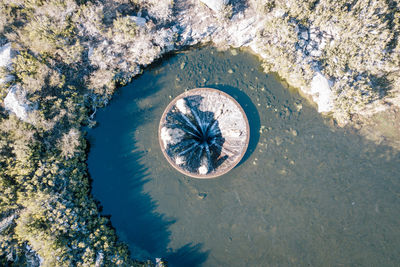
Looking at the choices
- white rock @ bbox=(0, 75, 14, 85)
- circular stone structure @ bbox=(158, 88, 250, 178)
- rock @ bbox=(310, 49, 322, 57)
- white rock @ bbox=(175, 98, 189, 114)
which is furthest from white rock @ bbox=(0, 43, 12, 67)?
rock @ bbox=(310, 49, 322, 57)

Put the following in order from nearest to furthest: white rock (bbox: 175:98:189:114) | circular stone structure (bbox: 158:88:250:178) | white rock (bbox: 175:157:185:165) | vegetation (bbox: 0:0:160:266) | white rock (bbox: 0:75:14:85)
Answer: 1. vegetation (bbox: 0:0:160:266)
2. white rock (bbox: 0:75:14:85)
3. white rock (bbox: 175:157:185:165)
4. circular stone structure (bbox: 158:88:250:178)
5. white rock (bbox: 175:98:189:114)

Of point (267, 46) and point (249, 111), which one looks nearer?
point (267, 46)

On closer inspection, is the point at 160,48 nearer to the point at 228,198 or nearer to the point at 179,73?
the point at 179,73

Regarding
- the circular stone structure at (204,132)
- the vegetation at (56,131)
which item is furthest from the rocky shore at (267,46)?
the circular stone structure at (204,132)

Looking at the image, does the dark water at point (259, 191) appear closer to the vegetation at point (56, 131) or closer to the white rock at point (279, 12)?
the vegetation at point (56, 131)

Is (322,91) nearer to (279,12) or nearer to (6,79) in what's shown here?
(279,12)

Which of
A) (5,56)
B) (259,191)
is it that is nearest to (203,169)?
(259,191)

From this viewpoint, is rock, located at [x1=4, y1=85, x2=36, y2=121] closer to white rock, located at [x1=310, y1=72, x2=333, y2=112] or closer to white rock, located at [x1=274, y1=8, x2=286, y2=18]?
white rock, located at [x1=274, y1=8, x2=286, y2=18]
